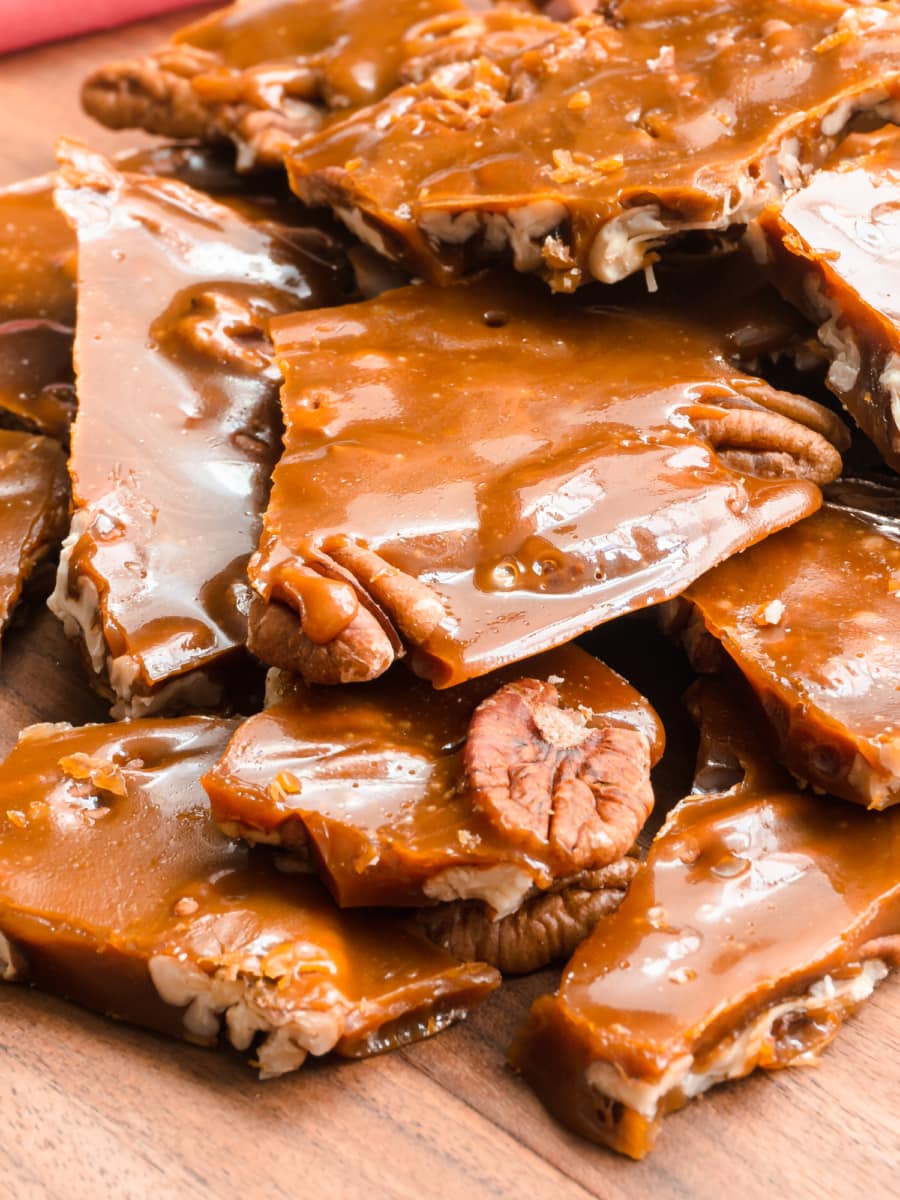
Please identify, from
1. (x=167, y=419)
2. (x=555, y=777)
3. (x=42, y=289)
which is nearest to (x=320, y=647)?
(x=555, y=777)

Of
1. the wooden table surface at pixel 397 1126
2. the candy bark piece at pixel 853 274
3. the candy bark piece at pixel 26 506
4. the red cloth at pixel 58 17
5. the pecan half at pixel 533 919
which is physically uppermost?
the candy bark piece at pixel 853 274

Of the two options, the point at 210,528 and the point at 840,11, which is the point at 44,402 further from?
the point at 840,11

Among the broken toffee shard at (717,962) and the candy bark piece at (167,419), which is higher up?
the candy bark piece at (167,419)

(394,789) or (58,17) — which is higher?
(58,17)

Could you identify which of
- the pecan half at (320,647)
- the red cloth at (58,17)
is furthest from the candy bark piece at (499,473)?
the red cloth at (58,17)

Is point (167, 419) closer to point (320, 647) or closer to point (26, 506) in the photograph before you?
point (26, 506)

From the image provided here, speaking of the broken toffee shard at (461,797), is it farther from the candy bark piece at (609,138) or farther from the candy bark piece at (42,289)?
the candy bark piece at (42,289)
